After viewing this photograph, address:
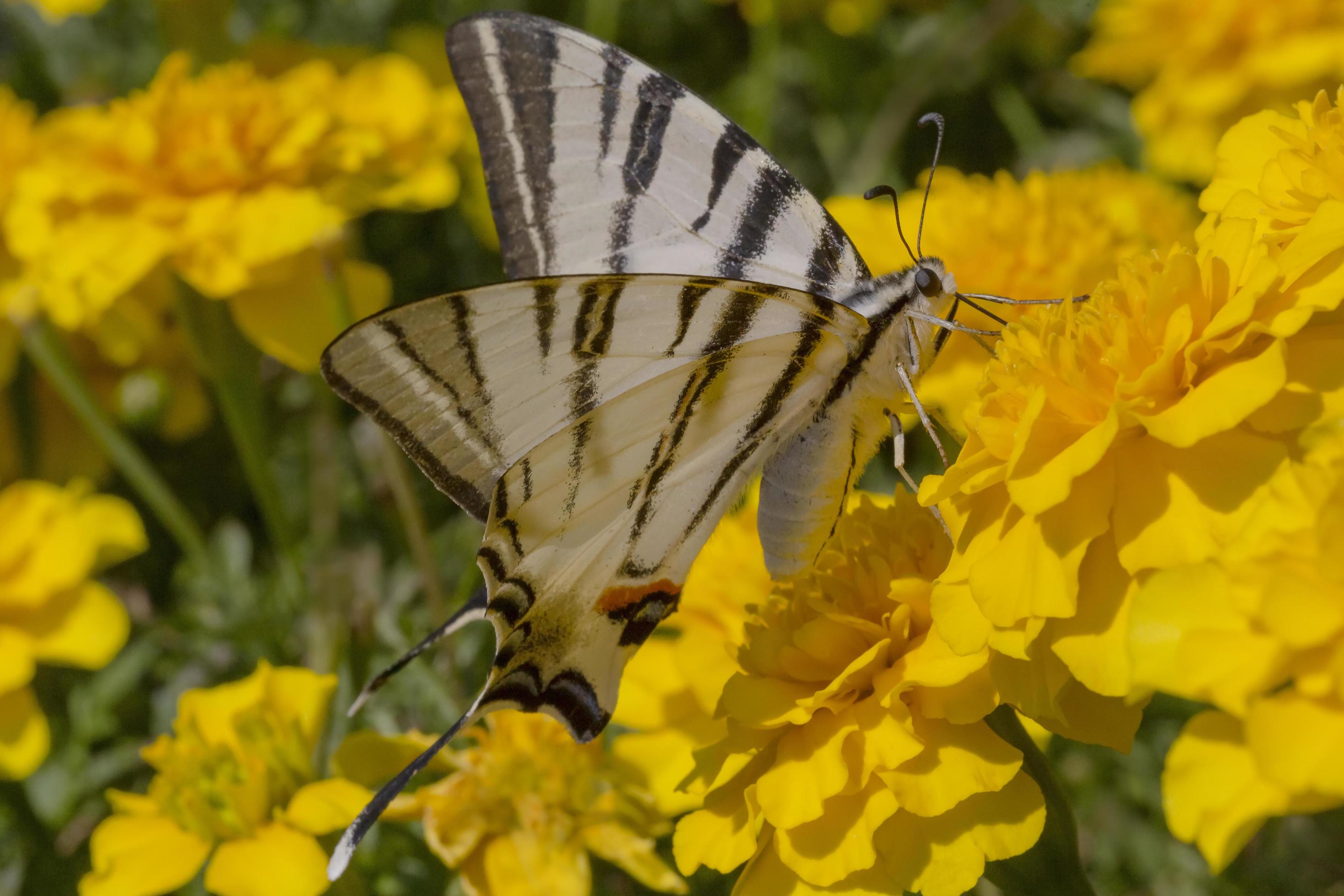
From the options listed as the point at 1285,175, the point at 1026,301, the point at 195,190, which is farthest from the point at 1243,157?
the point at 195,190

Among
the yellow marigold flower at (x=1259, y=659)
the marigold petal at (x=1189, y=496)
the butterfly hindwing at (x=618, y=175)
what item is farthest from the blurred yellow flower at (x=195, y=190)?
the yellow marigold flower at (x=1259, y=659)

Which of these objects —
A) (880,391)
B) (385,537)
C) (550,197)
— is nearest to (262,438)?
(385,537)

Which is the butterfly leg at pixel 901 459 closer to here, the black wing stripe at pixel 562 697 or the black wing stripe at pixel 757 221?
the black wing stripe at pixel 757 221

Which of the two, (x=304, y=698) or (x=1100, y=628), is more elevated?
(x=1100, y=628)

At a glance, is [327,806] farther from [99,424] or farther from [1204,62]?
[1204,62]

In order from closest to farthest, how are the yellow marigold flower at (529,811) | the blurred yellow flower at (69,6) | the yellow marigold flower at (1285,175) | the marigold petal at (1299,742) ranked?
the marigold petal at (1299,742) → the yellow marigold flower at (1285,175) → the yellow marigold flower at (529,811) → the blurred yellow flower at (69,6)

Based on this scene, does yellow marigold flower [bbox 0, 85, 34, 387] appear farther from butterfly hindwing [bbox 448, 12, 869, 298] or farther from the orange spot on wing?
the orange spot on wing

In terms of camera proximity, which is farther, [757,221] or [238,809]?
[757,221]
